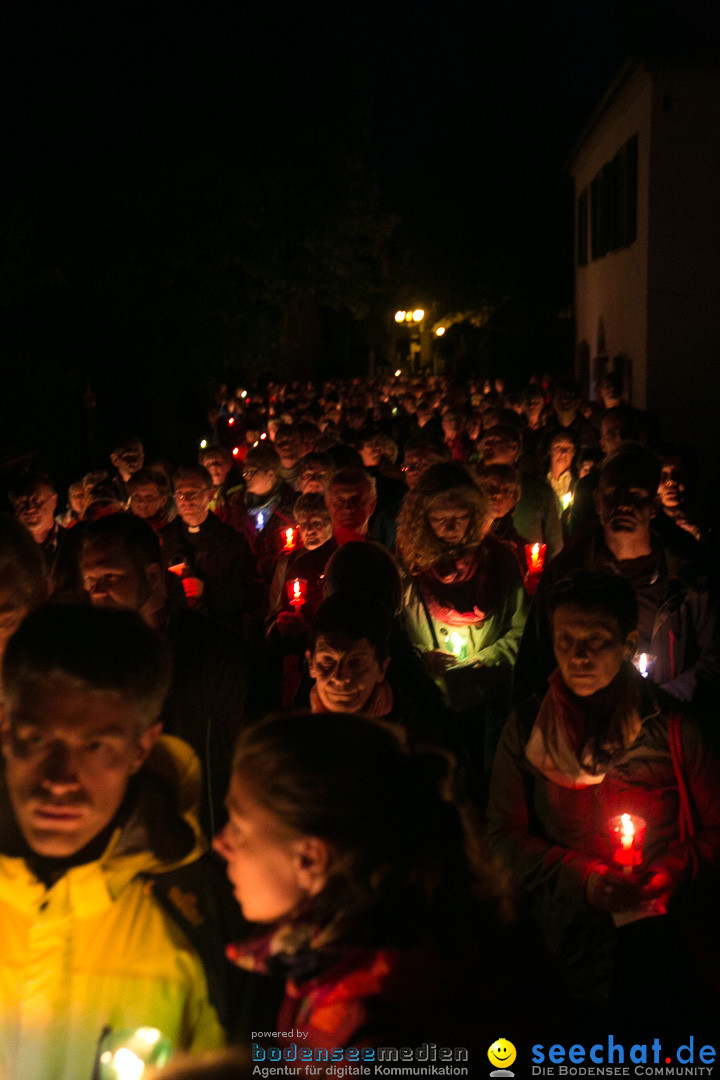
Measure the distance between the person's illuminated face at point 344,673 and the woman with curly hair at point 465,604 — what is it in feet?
4.04

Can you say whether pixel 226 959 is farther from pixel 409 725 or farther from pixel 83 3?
pixel 83 3

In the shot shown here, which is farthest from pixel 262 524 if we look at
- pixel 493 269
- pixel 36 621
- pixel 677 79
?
pixel 493 269

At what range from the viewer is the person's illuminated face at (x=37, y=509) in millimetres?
6742

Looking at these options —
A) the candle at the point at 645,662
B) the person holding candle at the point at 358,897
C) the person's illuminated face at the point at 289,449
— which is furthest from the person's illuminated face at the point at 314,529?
the person holding candle at the point at 358,897

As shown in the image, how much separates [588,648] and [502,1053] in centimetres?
175

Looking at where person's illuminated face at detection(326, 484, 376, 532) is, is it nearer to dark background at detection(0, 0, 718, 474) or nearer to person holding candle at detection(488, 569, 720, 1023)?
person holding candle at detection(488, 569, 720, 1023)

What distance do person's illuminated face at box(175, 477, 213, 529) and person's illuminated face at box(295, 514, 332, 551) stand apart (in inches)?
32.6

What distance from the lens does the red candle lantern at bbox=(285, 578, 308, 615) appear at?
233 inches

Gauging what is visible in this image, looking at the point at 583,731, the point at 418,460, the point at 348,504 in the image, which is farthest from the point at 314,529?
the point at 583,731

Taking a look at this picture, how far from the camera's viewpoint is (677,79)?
17172 millimetres

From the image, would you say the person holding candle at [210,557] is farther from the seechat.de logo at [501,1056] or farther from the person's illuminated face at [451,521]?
the seechat.de logo at [501,1056]

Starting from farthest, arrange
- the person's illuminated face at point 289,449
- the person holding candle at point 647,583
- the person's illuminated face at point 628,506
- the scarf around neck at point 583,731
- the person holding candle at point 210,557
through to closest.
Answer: the person's illuminated face at point 289,449
the person holding candle at point 210,557
the person's illuminated face at point 628,506
the person holding candle at point 647,583
the scarf around neck at point 583,731

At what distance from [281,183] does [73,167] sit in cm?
495

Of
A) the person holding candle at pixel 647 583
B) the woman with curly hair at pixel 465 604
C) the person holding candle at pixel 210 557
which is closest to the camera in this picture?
the person holding candle at pixel 647 583
